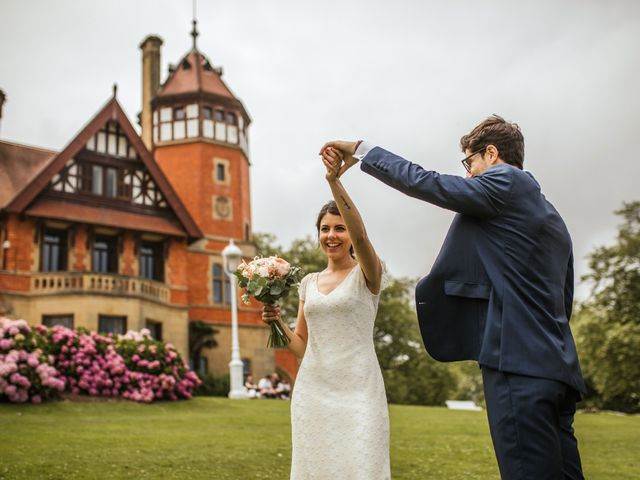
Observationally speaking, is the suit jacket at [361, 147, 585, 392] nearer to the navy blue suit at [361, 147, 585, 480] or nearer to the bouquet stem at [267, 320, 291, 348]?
the navy blue suit at [361, 147, 585, 480]

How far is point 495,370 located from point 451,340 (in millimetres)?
351

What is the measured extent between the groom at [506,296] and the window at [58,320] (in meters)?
28.6

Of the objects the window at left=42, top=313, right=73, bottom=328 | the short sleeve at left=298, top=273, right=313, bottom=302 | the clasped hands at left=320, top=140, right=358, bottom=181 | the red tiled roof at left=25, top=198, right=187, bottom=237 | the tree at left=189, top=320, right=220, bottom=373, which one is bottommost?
the short sleeve at left=298, top=273, right=313, bottom=302

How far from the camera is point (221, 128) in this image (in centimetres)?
4069

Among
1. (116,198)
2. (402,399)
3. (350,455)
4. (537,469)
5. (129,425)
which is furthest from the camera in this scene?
(402,399)

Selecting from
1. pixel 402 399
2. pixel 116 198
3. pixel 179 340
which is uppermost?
pixel 116 198

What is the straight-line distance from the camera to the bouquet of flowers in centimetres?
503

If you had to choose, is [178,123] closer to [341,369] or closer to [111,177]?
[111,177]

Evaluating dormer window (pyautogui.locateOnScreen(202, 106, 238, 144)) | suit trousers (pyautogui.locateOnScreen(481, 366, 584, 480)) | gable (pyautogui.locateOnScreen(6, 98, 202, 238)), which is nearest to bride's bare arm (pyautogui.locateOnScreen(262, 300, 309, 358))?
suit trousers (pyautogui.locateOnScreen(481, 366, 584, 480))

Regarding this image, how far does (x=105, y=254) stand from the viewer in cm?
3366

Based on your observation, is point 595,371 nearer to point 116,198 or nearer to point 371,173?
point 116,198

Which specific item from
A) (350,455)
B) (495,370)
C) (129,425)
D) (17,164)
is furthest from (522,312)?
(17,164)

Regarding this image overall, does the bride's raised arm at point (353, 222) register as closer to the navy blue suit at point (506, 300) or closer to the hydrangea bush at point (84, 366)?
the navy blue suit at point (506, 300)

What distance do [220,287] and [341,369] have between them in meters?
35.0
